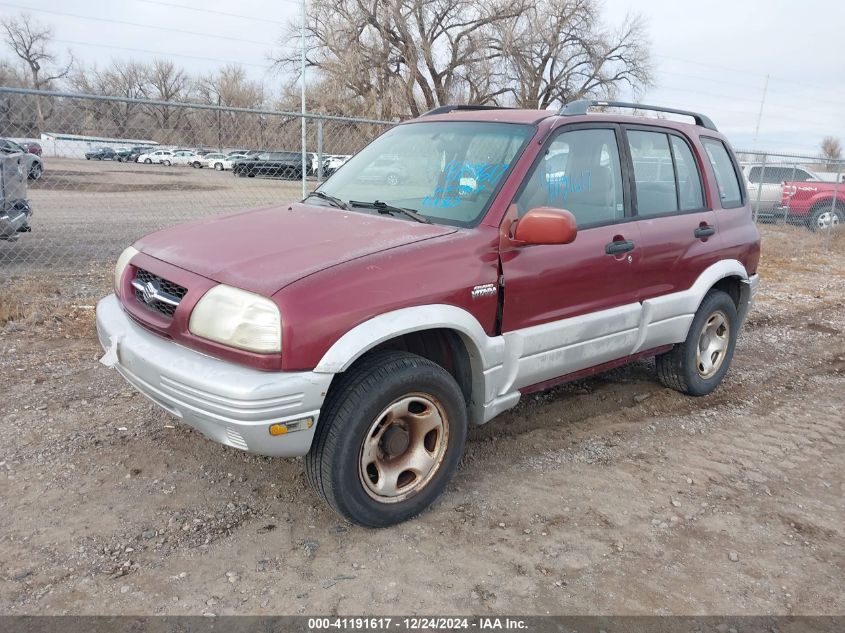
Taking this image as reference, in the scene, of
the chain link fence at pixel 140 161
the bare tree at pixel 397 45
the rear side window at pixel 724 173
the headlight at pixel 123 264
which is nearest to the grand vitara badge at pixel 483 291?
the headlight at pixel 123 264

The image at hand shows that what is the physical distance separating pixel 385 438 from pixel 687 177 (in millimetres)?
2844

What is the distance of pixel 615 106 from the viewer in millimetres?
4059

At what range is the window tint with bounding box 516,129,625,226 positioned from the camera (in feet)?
11.2

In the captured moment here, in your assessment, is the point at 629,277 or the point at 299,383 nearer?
the point at 299,383

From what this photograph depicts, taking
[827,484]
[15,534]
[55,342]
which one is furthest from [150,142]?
[827,484]

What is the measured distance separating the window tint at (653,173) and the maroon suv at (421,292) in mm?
15

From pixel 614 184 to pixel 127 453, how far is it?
10.4 feet

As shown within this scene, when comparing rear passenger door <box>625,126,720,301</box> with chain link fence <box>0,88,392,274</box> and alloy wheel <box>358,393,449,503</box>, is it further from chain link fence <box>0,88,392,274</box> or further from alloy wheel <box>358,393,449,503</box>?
chain link fence <box>0,88,392,274</box>

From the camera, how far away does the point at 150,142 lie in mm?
8445

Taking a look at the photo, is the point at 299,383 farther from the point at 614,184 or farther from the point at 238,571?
the point at 614,184

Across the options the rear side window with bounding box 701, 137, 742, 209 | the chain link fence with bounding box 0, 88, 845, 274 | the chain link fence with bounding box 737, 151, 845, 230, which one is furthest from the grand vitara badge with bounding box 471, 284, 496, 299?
the chain link fence with bounding box 737, 151, 845, 230

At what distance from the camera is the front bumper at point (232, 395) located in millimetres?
2500

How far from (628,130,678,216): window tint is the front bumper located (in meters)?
2.45

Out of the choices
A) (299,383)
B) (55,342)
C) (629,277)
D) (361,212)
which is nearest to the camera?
(299,383)
